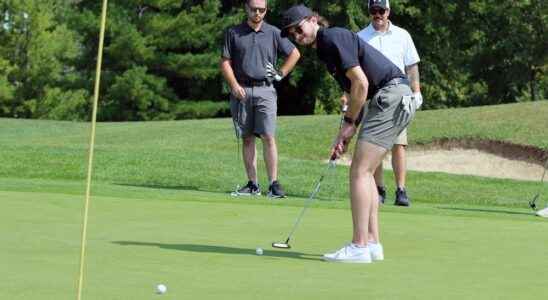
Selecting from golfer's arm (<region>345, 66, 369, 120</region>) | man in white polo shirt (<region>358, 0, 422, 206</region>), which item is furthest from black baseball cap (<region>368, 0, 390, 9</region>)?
golfer's arm (<region>345, 66, 369, 120</region>)

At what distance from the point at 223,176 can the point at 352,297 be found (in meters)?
10.0

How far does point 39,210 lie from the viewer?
394 inches

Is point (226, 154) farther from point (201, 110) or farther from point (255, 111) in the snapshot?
point (201, 110)

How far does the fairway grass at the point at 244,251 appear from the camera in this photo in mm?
6332

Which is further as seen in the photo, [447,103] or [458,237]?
[447,103]

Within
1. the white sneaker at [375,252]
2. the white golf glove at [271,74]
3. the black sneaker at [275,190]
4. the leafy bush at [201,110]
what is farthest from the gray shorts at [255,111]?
the leafy bush at [201,110]

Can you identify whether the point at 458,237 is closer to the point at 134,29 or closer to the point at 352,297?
the point at 352,297

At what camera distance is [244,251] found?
8008 mm

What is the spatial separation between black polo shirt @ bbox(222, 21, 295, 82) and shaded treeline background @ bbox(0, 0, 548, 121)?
28.6 m

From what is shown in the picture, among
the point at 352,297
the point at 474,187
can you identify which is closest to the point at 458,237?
the point at 352,297

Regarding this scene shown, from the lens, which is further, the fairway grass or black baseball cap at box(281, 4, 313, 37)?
black baseball cap at box(281, 4, 313, 37)

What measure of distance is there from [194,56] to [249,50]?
35088 millimetres

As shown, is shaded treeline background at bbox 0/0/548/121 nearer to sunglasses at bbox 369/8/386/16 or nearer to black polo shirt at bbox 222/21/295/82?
black polo shirt at bbox 222/21/295/82

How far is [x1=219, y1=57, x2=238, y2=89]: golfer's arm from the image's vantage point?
12.7 meters
